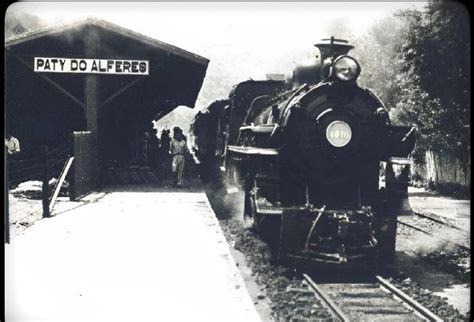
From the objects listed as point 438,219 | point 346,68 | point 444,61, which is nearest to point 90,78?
point 346,68

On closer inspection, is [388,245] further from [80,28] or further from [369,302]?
[80,28]

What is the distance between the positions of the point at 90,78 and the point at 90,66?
93 centimetres

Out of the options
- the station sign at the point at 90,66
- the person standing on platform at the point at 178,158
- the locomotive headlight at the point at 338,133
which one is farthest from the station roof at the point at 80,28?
the locomotive headlight at the point at 338,133

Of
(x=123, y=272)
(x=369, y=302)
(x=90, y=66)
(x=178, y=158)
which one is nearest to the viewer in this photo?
(x=123, y=272)

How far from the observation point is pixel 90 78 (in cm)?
1021

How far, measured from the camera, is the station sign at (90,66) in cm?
910

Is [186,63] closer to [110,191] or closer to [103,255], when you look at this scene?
[110,191]

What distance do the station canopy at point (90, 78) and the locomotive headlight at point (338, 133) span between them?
3856 mm

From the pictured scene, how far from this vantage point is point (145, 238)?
A: 6.12 meters

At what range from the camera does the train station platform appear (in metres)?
4.26

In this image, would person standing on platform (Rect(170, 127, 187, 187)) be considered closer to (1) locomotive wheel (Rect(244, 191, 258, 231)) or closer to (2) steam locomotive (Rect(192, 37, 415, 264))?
(1) locomotive wheel (Rect(244, 191, 258, 231))

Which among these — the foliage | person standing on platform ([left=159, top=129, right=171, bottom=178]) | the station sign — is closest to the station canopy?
the station sign

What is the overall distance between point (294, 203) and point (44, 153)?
392 centimetres

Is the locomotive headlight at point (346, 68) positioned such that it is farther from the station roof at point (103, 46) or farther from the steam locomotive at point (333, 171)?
the station roof at point (103, 46)
